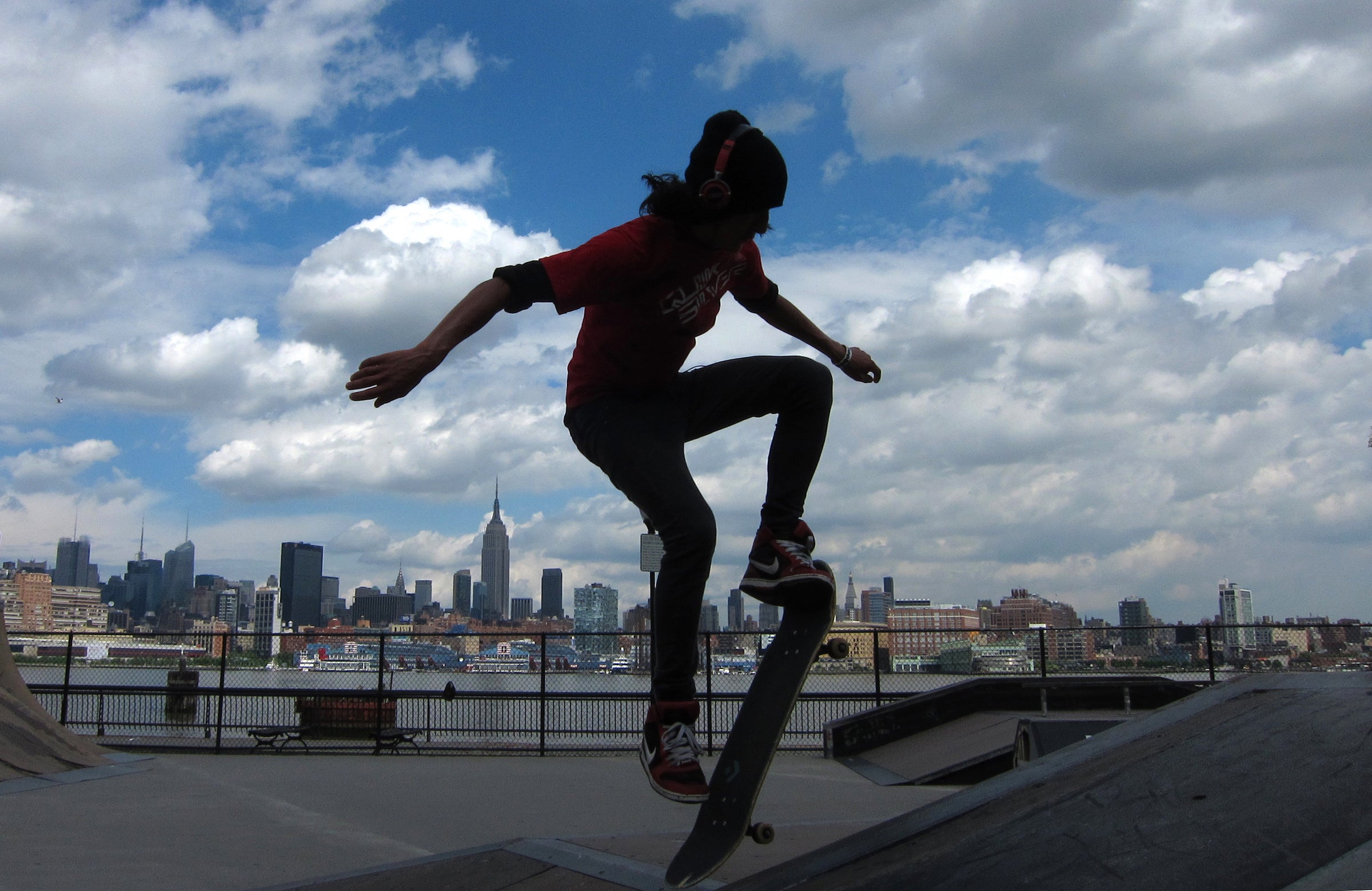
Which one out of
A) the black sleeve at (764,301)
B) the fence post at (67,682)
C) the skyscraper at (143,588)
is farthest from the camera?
the skyscraper at (143,588)

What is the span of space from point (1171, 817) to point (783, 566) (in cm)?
144

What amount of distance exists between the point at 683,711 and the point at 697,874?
0.55 metres

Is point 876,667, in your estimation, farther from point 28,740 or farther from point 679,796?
point 679,796

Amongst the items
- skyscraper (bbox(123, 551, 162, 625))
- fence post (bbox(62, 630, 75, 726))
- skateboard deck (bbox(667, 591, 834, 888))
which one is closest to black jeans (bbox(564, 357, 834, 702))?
skateboard deck (bbox(667, 591, 834, 888))

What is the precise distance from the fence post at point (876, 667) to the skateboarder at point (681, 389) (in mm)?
9787

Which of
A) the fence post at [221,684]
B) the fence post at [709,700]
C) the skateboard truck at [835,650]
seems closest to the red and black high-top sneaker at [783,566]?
the skateboard truck at [835,650]

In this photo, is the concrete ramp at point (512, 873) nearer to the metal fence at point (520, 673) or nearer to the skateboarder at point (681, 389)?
the skateboarder at point (681, 389)

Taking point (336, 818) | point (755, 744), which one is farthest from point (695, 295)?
point (336, 818)

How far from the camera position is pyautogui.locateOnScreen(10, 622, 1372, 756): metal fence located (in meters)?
13.0

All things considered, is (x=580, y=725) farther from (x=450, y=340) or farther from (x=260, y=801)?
(x=450, y=340)

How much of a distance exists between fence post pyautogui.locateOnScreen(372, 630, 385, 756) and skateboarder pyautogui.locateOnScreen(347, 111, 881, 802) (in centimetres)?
948

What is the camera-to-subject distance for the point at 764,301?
12.7 feet

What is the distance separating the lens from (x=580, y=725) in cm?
1288

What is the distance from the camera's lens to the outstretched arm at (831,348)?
405cm
